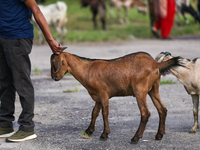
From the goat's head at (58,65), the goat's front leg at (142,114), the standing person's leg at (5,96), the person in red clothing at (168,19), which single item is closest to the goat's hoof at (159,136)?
the goat's front leg at (142,114)

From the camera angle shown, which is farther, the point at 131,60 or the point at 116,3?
the point at 116,3

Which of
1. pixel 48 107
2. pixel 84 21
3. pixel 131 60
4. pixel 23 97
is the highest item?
pixel 131 60

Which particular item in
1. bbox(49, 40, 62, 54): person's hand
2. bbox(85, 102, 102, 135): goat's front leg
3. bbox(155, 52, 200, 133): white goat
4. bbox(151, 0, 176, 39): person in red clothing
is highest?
bbox(49, 40, 62, 54): person's hand

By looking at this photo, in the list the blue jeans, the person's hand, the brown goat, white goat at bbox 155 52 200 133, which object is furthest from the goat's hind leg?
the blue jeans

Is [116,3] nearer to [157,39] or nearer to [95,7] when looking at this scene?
[95,7]

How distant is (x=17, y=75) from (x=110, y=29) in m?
15.1

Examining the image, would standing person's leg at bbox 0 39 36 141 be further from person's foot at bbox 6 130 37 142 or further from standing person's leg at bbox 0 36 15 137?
standing person's leg at bbox 0 36 15 137

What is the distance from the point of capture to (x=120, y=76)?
4.17 m

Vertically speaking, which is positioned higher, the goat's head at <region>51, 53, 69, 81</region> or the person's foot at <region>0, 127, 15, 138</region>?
the goat's head at <region>51, 53, 69, 81</region>

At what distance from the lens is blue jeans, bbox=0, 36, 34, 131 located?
419 centimetres

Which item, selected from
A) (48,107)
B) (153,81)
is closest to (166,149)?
(153,81)

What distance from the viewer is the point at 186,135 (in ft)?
14.7

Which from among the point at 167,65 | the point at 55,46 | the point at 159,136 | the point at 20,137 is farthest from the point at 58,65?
the point at 159,136

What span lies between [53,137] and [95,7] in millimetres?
14998
